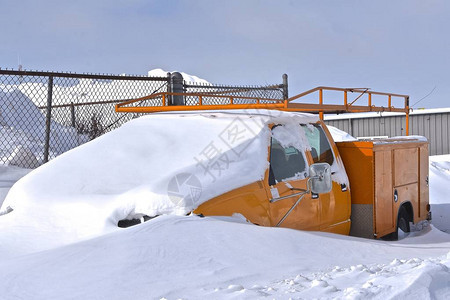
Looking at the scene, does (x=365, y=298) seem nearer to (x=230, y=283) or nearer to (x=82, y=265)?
(x=230, y=283)

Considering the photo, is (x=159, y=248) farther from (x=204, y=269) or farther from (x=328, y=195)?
(x=328, y=195)

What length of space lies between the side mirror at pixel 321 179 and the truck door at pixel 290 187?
5.2 inches

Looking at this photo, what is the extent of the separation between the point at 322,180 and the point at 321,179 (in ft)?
0.05

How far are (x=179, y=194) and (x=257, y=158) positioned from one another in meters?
0.92

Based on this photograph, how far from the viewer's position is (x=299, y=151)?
5570 millimetres

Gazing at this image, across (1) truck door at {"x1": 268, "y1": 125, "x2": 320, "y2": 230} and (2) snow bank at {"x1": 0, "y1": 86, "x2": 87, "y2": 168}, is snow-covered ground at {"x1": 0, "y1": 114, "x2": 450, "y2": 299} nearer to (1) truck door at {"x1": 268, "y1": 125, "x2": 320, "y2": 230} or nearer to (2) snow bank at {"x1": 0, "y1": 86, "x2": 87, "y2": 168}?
(1) truck door at {"x1": 268, "y1": 125, "x2": 320, "y2": 230}

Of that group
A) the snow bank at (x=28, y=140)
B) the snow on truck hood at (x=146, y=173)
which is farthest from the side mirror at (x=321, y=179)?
the snow bank at (x=28, y=140)

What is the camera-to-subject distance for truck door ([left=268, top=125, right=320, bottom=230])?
4.91 metres

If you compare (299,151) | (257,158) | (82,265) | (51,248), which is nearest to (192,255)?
(82,265)

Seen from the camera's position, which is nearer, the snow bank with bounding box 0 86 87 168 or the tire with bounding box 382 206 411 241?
the tire with bounding box 382 206 411 241

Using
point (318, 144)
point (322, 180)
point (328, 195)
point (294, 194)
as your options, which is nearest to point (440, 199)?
point (318, 144)

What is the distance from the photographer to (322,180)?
5176 mm

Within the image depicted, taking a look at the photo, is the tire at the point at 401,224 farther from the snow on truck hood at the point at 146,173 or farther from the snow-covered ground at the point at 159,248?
the snow on truck hood at the point at 146,173

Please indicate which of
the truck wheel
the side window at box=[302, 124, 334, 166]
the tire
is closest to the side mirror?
the side window at box=[302, 124, 334, 166]
